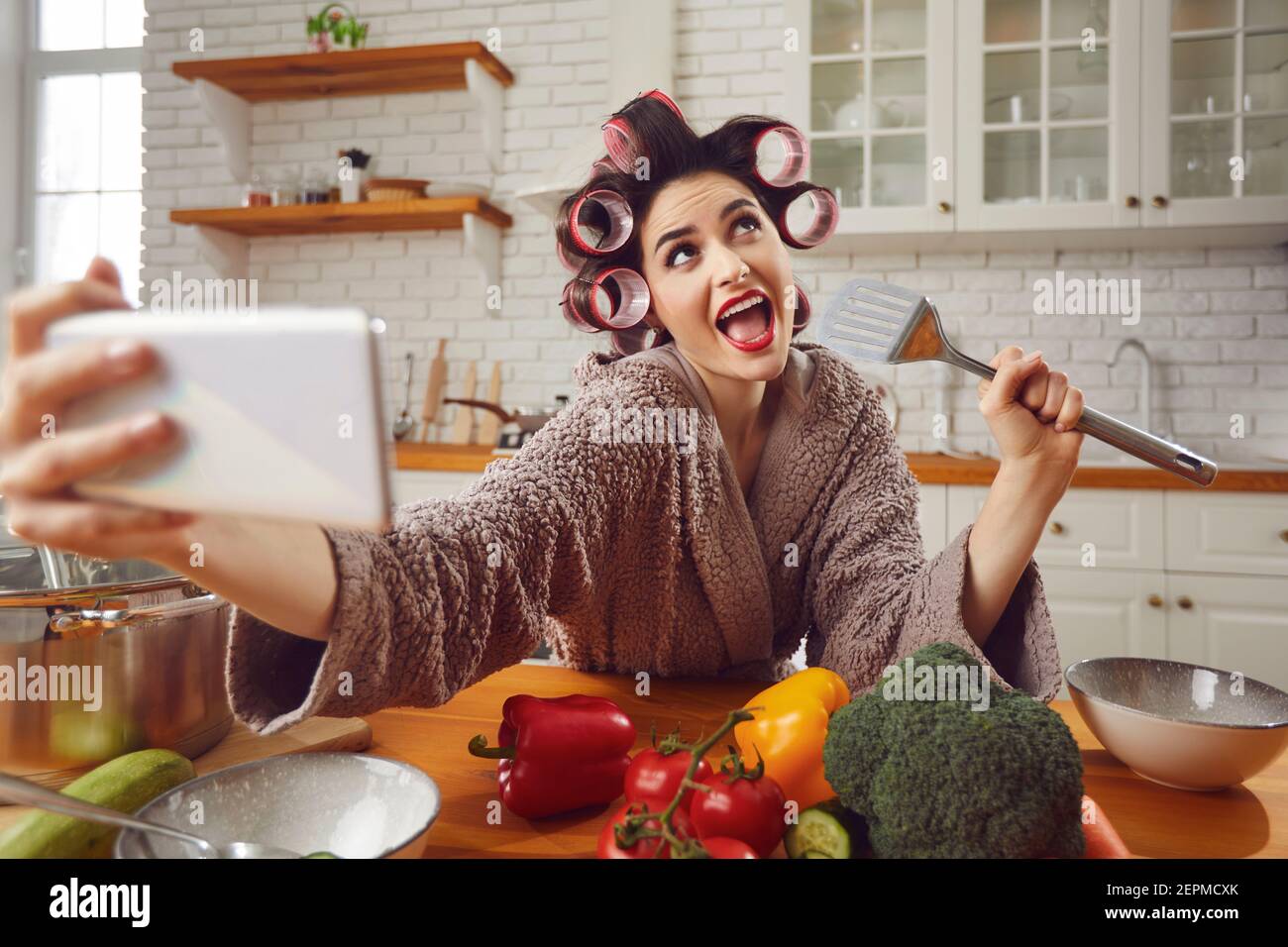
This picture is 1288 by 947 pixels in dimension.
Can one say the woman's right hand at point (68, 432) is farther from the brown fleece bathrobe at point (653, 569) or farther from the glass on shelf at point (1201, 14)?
the glass on shelf at point (1201, 14)

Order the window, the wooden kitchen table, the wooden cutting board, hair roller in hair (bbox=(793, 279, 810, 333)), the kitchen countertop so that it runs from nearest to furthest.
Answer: the wooden kitchen table, the wooden cutting board, hair roller in hair (bbox=(793, 279, 810, 333)), the kitchen countertop, the window

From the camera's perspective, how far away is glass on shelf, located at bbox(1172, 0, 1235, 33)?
8.40ft

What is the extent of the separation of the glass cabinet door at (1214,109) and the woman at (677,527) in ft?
6.13

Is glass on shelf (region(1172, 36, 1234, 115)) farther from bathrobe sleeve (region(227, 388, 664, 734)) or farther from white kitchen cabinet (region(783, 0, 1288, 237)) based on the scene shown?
bathrobe sleeve (region(227, 388, 664, 734))

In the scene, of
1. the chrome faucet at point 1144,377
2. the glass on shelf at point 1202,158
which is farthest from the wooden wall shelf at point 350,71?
the chrome faucet at point 1144,377

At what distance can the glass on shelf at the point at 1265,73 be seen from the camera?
2.56 metres

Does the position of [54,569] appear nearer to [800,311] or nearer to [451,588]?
[451,588]

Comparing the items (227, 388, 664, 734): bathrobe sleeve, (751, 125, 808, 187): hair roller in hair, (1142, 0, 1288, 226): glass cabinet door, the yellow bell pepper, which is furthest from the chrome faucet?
the yellow bell pepper

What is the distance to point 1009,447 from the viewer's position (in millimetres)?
956

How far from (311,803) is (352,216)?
2.84 meters

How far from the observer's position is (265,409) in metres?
0.36

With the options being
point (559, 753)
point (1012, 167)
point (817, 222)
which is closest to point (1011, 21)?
point (1012, 167)

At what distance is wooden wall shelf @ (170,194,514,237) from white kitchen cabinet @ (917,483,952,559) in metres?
1.76
